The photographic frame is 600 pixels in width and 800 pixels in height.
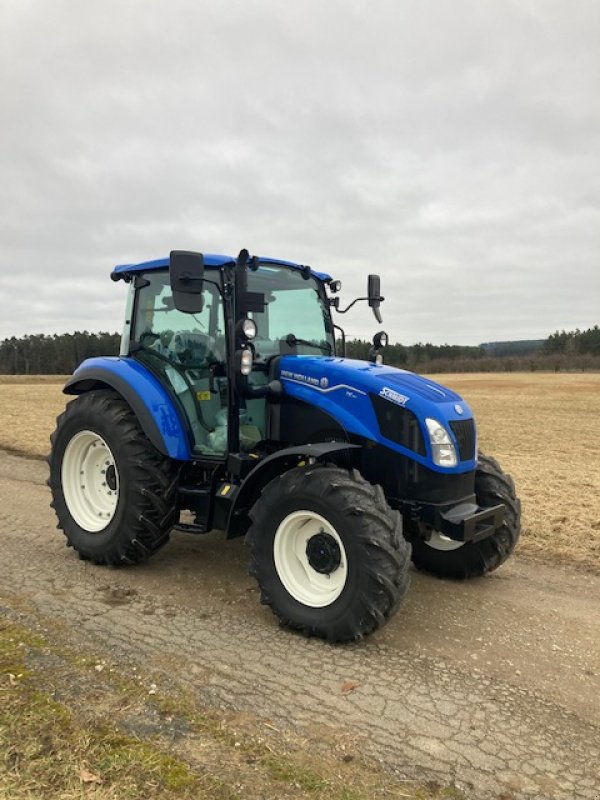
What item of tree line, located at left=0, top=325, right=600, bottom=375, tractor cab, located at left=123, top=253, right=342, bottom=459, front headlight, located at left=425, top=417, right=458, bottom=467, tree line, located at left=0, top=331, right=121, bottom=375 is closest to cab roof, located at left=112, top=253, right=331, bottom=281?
tractor cab, located at left=123, top=253, right=342, bottom=459

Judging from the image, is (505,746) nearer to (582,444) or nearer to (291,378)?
(291,378)

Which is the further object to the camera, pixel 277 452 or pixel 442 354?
pixel 442 354

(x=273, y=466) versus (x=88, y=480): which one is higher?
(x=273, y=466)

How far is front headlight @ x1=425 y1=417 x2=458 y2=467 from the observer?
13.4 ft

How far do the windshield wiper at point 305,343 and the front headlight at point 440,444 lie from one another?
1448 mm

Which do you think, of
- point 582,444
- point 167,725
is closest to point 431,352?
point 582,444

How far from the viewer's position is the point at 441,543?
4883 mm

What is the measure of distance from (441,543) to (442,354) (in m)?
89.4

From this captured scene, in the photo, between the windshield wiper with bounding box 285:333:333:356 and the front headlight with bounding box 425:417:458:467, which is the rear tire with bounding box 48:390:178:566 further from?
the front headlight with bounding box 425:417:458:467

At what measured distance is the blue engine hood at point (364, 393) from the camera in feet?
13.6

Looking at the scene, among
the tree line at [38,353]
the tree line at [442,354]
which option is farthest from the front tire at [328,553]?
the tree line at [38,353]

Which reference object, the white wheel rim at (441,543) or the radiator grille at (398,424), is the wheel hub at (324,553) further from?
the white wheel rim at (441,543)

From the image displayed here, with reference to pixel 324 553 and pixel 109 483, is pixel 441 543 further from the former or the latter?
pixel 109 483

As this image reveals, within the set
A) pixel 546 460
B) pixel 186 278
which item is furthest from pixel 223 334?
pixel 546 460
